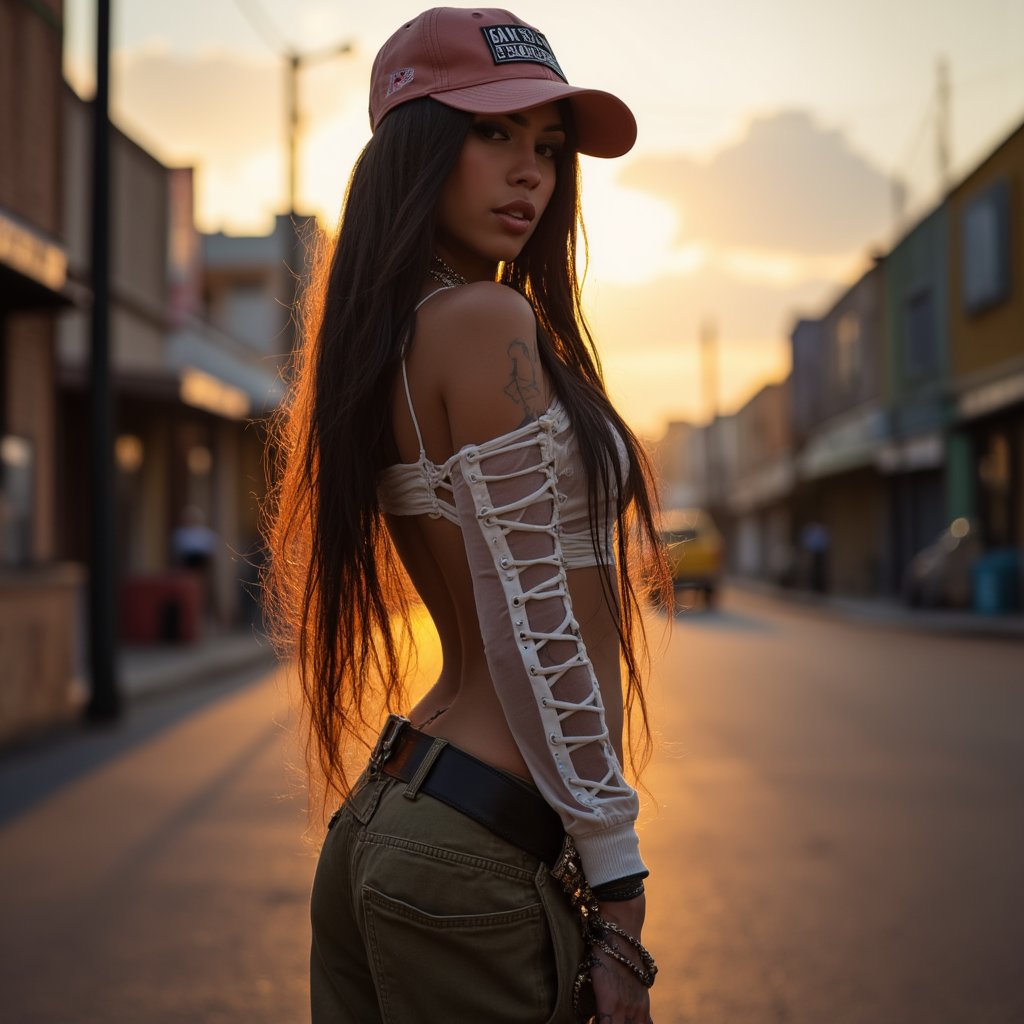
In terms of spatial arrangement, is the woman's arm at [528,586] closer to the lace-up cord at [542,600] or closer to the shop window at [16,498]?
the lace-up cord at [542,600]

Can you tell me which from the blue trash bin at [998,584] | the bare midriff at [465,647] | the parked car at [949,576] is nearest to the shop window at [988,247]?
the parked car at [949,576]

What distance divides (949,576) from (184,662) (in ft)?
45.2

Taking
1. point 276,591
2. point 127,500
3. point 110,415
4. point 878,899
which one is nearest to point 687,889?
point 878,899

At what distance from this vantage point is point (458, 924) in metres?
1.62

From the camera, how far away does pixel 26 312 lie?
10336 mm

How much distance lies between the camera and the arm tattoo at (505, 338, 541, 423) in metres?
1.69

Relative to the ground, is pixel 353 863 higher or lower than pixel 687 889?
higher

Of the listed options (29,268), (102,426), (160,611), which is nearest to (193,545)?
(160,611)

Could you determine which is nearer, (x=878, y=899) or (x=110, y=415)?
(x=878, y=899)

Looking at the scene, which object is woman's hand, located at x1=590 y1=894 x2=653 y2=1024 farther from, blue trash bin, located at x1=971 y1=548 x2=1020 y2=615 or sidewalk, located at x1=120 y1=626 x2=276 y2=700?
blue trash bin, located at x1=971 y1=548 x2=1020 y2=615

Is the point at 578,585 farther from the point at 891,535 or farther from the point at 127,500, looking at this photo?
the point at 891,535


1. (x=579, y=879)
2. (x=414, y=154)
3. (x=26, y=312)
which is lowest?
(x=579, y=879)

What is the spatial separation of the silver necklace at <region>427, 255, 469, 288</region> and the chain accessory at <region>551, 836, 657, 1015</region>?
737 mm

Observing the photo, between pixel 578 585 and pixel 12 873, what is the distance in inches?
189
